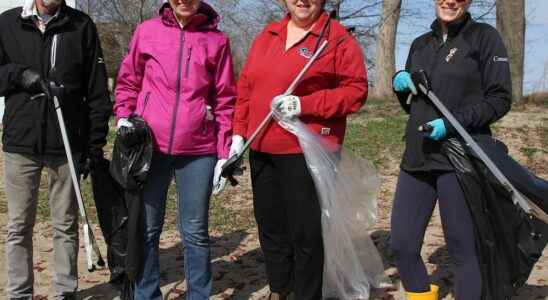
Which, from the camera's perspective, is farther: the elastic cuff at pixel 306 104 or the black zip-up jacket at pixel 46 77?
the black zip-up jacket at pixel 46 77

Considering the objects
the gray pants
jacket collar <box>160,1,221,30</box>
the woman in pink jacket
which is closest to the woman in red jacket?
the woman in pink jacket

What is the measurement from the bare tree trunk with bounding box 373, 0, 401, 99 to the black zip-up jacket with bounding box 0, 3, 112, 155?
1185cm

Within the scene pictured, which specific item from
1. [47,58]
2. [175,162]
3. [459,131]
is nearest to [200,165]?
[175,162]

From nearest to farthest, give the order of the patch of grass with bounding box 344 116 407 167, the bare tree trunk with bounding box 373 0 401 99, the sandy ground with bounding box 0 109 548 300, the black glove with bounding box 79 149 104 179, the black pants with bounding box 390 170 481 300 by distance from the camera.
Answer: the black pants with bounding box 390 170 481 300
the black glove with bounding box 79 149 104 179
the sandy ground with bounding box 0 109 548 300
the patch of grass with bounding box 344 116 407 167
the bare tree trunk with bounding box 373 0 401 99

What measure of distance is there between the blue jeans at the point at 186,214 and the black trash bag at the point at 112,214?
0.22m

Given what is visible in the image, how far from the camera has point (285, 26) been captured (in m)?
3.42

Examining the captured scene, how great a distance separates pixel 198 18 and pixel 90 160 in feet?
3.43

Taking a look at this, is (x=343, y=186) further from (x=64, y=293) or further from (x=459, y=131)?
(x=64, y=293)

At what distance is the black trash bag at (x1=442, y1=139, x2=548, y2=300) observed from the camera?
3.27m

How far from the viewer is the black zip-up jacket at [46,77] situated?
3.49 metres

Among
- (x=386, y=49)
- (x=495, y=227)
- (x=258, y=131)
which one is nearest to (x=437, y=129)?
(x=495, y=227)

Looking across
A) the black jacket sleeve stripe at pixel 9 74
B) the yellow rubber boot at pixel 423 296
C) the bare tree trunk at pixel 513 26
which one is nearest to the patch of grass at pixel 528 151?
the bare tree trunk at pixel 513 26

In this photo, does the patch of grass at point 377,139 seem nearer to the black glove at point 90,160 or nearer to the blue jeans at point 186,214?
the blue jeans at point 186,214

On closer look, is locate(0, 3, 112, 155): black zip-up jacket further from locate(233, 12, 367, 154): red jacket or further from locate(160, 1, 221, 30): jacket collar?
locate(233, 12, 367, 154): red jacket
